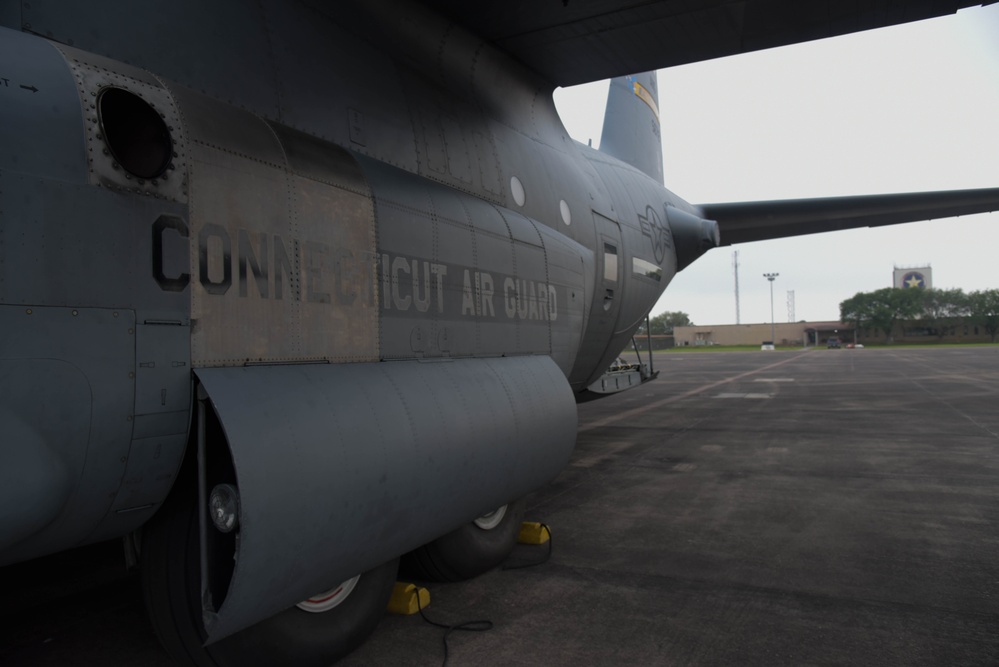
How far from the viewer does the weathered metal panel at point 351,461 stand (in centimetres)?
274

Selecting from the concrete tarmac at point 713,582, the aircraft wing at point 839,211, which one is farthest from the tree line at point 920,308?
the concrete tarmac at point 713,582

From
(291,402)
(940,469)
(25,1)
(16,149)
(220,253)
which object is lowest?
(940,469)

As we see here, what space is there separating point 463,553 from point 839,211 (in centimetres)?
966

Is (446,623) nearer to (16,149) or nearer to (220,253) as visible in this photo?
(220,253)

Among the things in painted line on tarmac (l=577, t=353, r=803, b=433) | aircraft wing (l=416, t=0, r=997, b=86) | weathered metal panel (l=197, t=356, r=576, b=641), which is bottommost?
painted line on tarmac (l=577, t=353, r=803, b=433)

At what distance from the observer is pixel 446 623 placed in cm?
408

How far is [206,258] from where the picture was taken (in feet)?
9.80

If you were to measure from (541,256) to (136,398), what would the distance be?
11.8ft

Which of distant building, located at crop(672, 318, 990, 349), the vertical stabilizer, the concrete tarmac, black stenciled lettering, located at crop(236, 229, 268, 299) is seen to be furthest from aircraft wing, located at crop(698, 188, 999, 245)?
distant building, located at crop(672, 318, 990, 349)

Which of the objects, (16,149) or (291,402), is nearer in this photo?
(16,149)

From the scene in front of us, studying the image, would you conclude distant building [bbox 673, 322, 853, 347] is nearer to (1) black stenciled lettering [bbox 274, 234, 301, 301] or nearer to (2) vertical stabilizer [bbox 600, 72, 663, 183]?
(2) vertical stabilizer [bbox 600, 72, 663, 183]

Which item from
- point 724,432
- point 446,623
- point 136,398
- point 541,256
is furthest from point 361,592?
point 724,432

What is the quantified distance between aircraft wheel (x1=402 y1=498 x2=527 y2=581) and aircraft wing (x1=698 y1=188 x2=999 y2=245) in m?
8.55

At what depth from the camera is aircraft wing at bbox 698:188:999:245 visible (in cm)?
1079
